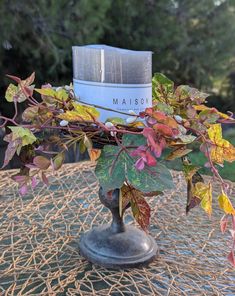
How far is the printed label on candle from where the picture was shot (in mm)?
586

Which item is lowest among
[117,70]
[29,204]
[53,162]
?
[29,204]

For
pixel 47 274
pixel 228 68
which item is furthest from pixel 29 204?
A: pixel 228 68

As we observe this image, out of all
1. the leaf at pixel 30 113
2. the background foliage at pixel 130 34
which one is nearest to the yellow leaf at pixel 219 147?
the leaf at pixel 30 113

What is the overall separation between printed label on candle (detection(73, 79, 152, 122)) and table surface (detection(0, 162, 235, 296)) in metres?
0.24

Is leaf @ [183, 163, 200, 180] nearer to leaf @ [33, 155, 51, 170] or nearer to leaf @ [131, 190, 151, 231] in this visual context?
leaf @ [131, 190, 151, 231]

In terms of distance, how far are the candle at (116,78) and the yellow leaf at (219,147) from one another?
141mm

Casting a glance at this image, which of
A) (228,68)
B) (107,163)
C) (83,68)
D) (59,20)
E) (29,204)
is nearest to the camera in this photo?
(107,163)

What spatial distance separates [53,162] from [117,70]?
163 mm

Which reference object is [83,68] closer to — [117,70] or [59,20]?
[117,70]

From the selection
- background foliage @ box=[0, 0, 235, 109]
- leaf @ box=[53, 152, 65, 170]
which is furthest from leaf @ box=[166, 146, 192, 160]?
background foliage @ box=[0, 0, 235, 109]

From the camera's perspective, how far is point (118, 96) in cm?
58

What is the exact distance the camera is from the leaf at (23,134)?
50 cm

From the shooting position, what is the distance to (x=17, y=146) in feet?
1.68

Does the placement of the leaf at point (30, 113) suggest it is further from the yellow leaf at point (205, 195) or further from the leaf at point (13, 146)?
the yellow leaf at point (205, 195)
